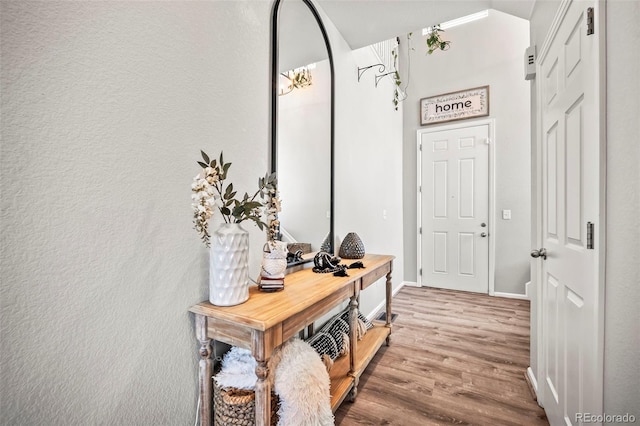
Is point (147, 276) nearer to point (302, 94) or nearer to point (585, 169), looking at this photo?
point (302, 94)

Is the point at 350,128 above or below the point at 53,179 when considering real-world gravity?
above

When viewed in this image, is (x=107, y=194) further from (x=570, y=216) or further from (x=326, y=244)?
(x=570, y=216)

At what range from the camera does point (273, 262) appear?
1.26 metres

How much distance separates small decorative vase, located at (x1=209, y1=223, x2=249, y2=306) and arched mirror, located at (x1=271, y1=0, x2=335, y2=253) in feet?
1.69

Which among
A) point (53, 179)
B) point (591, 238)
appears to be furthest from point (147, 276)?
point (591, 238)

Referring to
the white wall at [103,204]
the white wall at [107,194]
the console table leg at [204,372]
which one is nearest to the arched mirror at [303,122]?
the white wall at [107,194]

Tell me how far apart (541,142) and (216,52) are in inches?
71.7

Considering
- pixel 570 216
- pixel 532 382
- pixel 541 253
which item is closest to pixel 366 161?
pixel 541 253

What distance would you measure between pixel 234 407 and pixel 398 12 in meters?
→ 2.52

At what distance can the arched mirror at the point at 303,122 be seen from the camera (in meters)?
1.57

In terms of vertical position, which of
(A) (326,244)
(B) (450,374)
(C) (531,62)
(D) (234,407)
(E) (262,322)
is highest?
(C) (531,62)

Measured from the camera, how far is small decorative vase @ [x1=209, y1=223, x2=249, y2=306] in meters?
1.05

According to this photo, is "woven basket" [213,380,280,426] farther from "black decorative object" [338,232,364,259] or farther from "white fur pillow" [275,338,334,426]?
"black decorative object" [338,232,364,259]

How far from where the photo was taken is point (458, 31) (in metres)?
3.95
